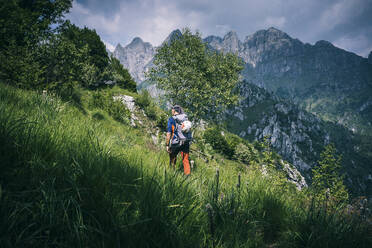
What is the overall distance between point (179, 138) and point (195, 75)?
1505cm

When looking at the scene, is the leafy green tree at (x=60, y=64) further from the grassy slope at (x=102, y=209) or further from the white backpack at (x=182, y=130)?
the grassy slope at (x=102, y=209)

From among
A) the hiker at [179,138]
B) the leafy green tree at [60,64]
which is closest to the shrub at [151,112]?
the leafy green tree at [60,64]

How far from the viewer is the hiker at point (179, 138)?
6244mm

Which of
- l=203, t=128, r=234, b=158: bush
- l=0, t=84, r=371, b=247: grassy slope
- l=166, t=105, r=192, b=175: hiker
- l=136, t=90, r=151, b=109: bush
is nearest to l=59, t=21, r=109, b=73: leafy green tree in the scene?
l=136, t=90, r=151, b=109: bush

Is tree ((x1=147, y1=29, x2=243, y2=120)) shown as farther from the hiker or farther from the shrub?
the hiker

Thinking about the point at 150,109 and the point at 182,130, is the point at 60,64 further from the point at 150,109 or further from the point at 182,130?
the point at 150,109

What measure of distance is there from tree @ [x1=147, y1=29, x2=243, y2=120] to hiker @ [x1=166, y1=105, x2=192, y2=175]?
12.9m

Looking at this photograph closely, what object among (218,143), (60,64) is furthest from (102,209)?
(218,143)

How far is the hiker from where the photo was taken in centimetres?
624

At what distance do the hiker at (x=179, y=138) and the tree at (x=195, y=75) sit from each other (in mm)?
12917

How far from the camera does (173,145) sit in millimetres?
6305

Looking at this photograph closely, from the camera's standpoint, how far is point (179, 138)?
6336 mm

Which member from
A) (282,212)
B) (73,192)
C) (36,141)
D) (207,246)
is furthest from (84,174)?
(282,212)

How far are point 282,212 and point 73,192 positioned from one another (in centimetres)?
263
